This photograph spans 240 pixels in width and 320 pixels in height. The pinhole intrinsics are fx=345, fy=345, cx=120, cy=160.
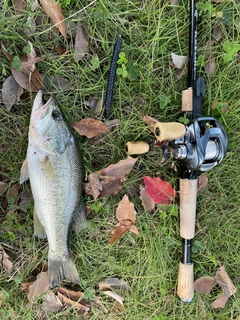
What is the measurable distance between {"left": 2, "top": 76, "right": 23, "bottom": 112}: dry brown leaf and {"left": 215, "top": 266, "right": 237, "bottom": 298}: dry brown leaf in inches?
75.1

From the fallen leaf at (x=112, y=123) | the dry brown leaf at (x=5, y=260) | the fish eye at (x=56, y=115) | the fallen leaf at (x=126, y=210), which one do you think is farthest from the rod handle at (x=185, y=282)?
the fish eye at (x=56, y=115)

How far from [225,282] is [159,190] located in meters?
0.87

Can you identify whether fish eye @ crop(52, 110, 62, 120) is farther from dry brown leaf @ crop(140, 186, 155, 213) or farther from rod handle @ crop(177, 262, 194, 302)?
rod handle @ crop(177, 262, 194, 302)

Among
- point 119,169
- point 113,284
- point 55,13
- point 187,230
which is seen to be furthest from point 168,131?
point 113,284

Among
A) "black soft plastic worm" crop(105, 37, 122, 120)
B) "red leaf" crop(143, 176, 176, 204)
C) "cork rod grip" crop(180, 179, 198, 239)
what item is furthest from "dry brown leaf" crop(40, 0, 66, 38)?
"cork rod grip" crop(180, 179, 198, 239)

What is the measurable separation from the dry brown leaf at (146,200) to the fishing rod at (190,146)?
0.71 feet

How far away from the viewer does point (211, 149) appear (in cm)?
210

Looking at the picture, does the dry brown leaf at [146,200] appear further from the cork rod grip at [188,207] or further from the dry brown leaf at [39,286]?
the dry brown leaf at [39,286]

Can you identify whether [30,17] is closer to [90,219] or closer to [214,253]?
[90,219]

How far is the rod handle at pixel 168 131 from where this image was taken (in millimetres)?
1897

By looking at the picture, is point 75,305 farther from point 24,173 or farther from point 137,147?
point 137,147

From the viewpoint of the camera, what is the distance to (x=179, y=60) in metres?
2.35

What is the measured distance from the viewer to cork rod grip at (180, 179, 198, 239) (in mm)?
2270

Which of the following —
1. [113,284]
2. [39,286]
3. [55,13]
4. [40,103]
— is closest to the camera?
[40,103]
